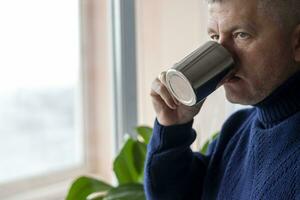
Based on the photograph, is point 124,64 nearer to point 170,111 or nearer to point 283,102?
point 170,111

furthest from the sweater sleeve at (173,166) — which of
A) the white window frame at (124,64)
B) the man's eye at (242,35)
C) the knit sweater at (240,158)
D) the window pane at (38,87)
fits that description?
the window pane at (38,87)

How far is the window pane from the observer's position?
142 centimetres

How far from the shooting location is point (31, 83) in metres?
1.48

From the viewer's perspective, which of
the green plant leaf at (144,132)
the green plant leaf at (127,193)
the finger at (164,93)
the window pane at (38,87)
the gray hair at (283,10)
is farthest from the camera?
the window pane at (38,87)

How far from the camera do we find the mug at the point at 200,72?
0.65 m

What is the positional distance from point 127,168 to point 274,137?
488 mm

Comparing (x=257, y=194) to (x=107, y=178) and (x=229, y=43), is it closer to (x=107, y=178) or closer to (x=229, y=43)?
(x=229, y=43)

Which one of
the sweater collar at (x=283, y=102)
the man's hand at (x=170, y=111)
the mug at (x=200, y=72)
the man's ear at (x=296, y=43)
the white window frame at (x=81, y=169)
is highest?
the man's ear at (x=296, y=43)

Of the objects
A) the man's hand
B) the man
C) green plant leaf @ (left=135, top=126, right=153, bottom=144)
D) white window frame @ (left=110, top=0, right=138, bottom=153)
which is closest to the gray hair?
the man

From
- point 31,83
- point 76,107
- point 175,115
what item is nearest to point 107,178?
point 76,107

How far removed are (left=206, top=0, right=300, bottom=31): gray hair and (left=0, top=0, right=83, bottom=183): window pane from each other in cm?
99

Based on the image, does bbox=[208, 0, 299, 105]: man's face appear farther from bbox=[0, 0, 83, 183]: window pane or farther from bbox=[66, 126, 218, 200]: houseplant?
bbox=[0, 0, 83, 183]: window pane

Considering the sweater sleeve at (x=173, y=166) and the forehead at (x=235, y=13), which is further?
the sweater sleeve at (x=173, y=166)

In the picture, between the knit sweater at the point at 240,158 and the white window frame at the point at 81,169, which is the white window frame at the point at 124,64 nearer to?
the white window frame at the point at 81,169
